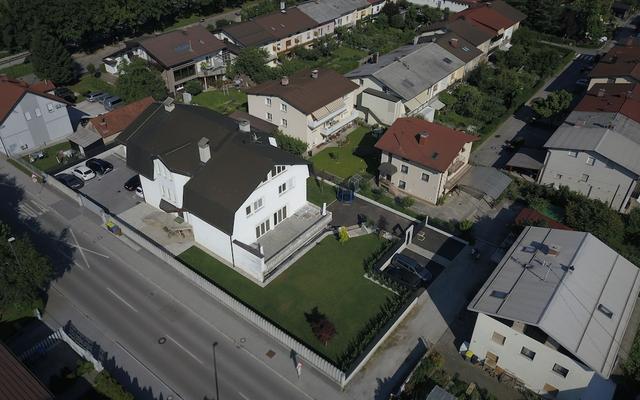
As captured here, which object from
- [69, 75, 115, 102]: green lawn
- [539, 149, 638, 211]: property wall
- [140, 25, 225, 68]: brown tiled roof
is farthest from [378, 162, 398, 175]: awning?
[69, 75, 115, 102]: green lawn

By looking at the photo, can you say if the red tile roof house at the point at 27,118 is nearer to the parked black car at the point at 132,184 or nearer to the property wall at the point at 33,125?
the property wall at the point at 33,125

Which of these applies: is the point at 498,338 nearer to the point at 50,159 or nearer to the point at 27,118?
the point at 50,159

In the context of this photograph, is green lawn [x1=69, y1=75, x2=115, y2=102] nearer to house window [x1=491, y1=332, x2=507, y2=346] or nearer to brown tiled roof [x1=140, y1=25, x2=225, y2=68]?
brown tiled roof [x1=140, y1=25, x2=225, y2=68]

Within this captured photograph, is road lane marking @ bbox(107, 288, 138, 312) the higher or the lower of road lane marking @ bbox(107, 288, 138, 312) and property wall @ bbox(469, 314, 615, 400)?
the lower

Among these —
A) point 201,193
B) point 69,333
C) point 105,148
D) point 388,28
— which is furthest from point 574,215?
point 388,28

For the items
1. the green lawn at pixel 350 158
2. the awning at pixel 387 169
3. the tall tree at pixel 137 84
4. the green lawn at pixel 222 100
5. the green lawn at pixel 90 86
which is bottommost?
the green lawn at pixel 350 158

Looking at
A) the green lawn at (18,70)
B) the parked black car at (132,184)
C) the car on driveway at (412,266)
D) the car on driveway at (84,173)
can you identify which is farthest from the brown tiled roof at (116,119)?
the car on driveway at (412,266)
